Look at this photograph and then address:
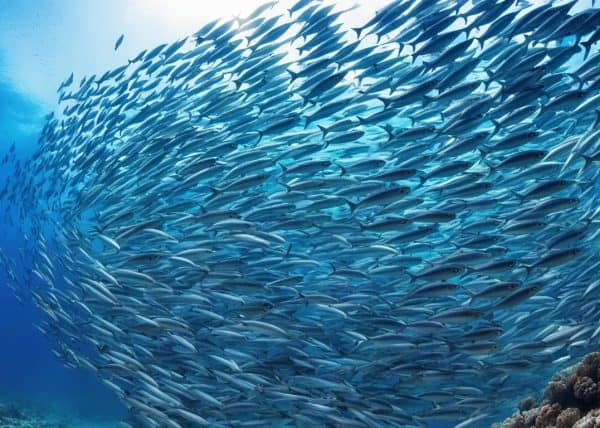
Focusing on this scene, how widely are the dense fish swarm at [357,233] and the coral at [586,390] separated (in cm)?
92

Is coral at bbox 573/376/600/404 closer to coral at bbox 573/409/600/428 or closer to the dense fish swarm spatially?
the dense fish swarm

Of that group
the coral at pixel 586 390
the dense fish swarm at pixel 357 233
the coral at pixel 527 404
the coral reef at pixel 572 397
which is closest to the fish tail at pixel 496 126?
the dense fish swarm at pixel 357 233

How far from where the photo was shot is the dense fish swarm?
6379 mm

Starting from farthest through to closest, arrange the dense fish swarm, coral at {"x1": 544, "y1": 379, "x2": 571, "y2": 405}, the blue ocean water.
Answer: the blue ocean water < the dense fish swarm < coral at {"x1": 544, "y1": 379, "x2": 571, "y2": 405}

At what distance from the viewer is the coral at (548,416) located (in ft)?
17.0

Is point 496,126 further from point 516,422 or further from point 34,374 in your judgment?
point 34,374

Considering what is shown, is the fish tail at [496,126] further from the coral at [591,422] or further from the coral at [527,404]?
the coral at [527,404]

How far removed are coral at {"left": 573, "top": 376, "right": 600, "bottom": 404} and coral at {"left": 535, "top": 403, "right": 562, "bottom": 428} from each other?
10.7 inches

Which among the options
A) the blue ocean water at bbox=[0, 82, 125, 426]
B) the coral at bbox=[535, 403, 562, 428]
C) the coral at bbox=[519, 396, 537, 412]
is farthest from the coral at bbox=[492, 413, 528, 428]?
the blue ocean water at bbox=[0, 82, 125, 426]

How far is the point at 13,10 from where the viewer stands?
63.9ft

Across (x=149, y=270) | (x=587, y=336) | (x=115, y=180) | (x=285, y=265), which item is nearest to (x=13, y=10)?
(x=115, y=180)

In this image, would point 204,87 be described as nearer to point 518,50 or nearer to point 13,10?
point 518,50

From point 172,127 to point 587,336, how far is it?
7480 millimetres

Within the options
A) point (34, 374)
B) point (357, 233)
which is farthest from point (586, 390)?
point (34, 374)
